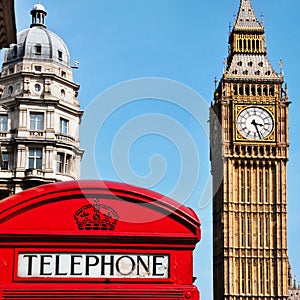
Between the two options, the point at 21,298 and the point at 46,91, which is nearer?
the point at 21,298

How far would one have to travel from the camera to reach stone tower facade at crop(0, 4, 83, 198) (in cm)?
2781

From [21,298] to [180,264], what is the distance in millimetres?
983

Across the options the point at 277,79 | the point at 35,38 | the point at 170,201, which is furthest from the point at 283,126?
the point at 170,201

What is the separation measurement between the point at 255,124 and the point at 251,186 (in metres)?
4.54

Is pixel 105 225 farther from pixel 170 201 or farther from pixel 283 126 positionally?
pixel 283 126

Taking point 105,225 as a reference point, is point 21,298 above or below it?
below

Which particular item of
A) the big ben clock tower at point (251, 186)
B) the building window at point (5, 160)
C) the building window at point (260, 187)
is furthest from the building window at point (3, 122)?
the building window at point (260, 187)

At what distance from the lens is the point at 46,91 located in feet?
96.3

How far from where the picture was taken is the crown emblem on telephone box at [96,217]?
5051mm

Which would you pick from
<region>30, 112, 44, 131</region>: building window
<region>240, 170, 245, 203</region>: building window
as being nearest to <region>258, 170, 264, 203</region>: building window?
<region>240, 170, 245, 203</region>: building window

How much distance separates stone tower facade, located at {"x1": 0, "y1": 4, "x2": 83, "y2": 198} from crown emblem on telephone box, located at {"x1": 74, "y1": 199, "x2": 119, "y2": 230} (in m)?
21.8

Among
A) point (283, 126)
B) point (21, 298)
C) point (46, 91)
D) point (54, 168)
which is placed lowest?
point (21, 298)

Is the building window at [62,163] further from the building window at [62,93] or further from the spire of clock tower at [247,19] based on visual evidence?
the spire of clock tower at [247,19]

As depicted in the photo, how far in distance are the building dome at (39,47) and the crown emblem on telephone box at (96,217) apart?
25.4 metres
